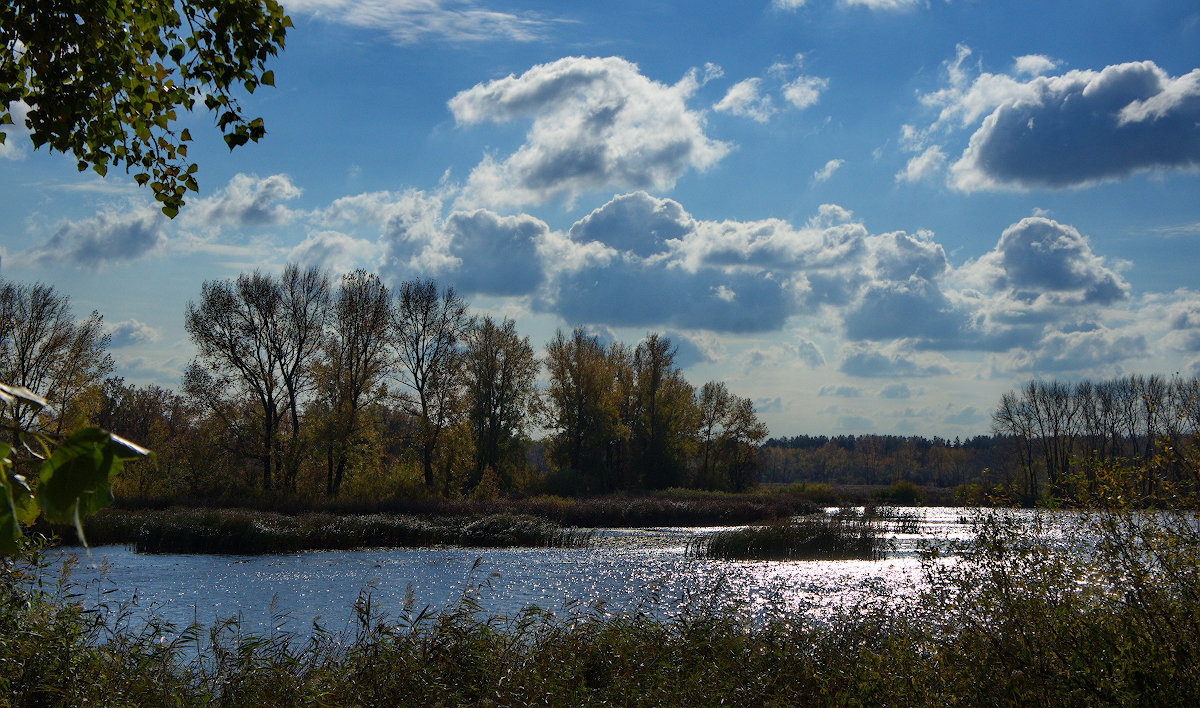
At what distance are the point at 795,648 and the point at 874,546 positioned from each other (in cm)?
1663

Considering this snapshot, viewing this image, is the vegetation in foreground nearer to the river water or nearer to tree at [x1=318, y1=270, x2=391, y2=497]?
the river water

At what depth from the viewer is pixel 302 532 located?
2428 centimetres

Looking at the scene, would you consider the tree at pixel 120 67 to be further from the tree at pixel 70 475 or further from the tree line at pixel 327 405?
the tree line at pixel 327 405

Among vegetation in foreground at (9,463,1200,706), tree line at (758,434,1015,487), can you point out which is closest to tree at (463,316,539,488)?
vegetation in foreground at (9,463,1200,706)

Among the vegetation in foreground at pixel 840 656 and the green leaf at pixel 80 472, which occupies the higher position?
the green leaf at pixel 80 472

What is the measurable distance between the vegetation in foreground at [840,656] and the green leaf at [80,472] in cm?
488

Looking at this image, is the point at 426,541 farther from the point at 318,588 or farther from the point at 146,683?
the point at 146,683

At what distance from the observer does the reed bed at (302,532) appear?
23203 millimetres

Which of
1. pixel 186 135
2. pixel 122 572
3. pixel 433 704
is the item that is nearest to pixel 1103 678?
pixel 433 704

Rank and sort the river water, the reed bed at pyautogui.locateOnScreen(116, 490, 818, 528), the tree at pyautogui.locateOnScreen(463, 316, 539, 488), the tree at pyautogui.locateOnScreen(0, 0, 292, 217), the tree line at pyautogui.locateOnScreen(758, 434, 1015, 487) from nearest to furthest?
the tree at pyautogui.locateOnScreen(0, 0, 292, 217), the river water, the reed bed at pyautogui.locateOnScreen(116, 490, 818, 528), the tree at pyautogui.locateOnScreen(463, 316, 539, 488), the tree line at pyautogui.locateOnScreen(758, 434, 1015, 487)

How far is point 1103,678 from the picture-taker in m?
4.39

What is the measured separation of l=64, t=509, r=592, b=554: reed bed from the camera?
2320 cm

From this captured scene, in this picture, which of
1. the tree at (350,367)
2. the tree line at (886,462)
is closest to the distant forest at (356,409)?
the tree at (350,367)

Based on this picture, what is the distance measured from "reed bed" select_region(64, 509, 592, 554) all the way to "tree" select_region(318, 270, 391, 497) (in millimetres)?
9041
